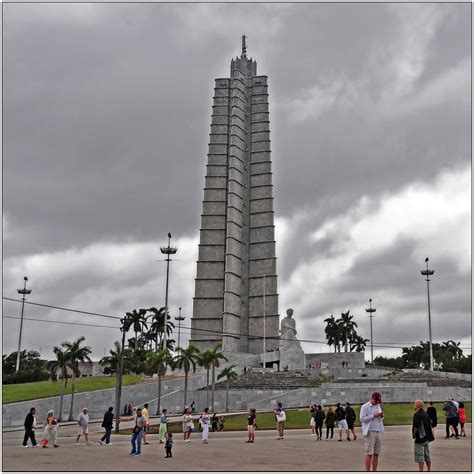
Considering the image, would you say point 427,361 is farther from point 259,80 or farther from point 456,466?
point 456,466

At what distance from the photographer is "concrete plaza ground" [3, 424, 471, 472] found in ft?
41.8

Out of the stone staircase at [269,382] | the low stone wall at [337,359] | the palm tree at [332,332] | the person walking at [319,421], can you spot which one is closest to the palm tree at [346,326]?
the palm tree at [332,332]

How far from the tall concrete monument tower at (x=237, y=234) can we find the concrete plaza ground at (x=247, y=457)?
54.5 m

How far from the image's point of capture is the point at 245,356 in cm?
6950

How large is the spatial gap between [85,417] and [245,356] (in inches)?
1950

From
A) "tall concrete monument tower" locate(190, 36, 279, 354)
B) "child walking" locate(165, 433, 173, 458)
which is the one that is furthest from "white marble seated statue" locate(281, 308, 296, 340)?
"child walking" locate(165, 433, 173, 458)

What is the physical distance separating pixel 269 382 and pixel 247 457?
37.2 m

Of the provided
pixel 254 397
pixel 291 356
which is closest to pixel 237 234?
pixel 291 356

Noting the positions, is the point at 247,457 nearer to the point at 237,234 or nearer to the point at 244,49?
the point at 237,234

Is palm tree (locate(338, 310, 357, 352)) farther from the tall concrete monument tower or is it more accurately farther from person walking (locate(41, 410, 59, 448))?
person walking (locate(41, 410, 59, 448))

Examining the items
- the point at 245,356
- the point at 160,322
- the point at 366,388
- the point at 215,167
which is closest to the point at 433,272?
the point at 366,388

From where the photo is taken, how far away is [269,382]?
168ft

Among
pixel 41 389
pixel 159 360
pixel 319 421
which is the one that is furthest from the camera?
pixel 41 389

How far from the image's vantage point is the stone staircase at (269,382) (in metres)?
49.2
